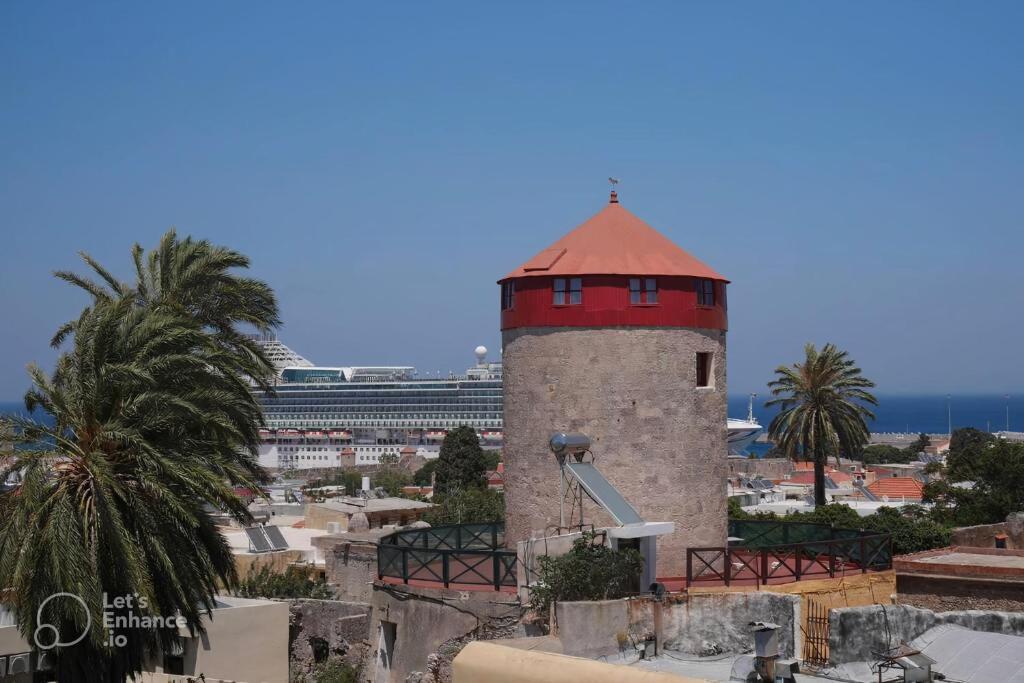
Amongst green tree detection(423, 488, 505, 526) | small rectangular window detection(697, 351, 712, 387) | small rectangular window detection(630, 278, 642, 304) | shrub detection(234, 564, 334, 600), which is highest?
small rectangular window detection(630, 278, 642, 304)

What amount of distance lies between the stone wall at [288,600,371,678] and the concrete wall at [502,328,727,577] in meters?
3.16

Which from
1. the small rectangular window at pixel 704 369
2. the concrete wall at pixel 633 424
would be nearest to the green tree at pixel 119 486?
the concrete wall at pixel 633 424

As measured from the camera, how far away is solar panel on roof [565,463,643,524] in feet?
62.0

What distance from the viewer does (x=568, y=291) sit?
70.0ft

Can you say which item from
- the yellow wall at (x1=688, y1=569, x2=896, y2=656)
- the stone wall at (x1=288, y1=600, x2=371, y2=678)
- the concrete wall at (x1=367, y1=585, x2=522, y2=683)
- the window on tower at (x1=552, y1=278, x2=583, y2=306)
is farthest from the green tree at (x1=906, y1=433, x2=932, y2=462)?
the concrete wall at (x1=367, y1=585, x2=522, y2=683)

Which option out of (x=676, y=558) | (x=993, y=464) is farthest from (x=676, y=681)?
(x=993, y=464)

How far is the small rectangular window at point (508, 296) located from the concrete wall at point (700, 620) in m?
6.82

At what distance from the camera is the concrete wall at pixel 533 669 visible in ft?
40.3

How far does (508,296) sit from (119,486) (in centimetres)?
980

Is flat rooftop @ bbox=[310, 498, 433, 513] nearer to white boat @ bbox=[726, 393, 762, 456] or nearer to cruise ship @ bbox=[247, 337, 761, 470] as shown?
cruise ship @ bbox=[247, 337, 761, 470]

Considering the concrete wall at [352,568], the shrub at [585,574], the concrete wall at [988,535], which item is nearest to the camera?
the shrub at [585,574]

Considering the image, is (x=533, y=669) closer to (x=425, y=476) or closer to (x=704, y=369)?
(x=704, y=369)

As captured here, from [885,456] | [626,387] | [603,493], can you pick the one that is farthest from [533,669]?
[885,456]

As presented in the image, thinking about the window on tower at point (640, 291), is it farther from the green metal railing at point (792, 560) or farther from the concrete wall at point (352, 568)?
the concrete wall at point (352, 568)
